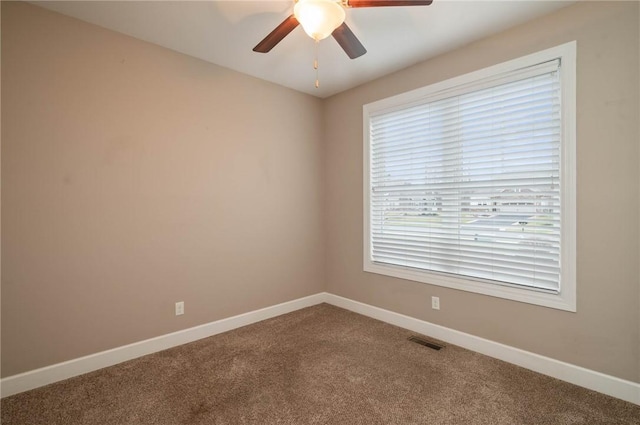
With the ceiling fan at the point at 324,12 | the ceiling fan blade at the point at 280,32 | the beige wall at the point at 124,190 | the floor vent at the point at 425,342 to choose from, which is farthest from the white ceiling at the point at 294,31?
the floor vent at the point at 425,342

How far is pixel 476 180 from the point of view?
8.79 ft

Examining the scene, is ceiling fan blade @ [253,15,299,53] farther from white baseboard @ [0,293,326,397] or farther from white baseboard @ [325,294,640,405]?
white baseboard @ [325,294,640,405]

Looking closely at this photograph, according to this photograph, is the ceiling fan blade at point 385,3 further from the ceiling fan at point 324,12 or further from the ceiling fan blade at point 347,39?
the ceiling fan blade at point 347,39

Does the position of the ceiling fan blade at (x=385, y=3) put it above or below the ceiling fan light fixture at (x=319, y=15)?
above

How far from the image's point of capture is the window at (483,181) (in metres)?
2.26

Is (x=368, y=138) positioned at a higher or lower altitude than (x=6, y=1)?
lower

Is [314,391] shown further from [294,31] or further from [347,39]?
[294,31]

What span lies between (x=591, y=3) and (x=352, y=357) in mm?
3140

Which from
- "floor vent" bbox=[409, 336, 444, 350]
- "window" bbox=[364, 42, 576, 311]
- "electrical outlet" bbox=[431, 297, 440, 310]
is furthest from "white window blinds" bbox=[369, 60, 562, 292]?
"floor vent" bbox=[409, 336, 444, 350]

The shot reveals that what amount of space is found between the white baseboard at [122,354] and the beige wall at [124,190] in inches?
2.3

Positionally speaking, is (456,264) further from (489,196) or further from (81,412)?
(81,412)

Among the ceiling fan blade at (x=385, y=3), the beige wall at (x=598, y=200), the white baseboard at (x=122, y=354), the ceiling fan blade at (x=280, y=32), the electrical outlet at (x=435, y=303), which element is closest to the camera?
the ceiling fan blade at (x=385, y=3)

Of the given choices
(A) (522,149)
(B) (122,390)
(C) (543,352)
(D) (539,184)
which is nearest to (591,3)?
(A) (522,149)

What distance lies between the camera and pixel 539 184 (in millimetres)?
2332
